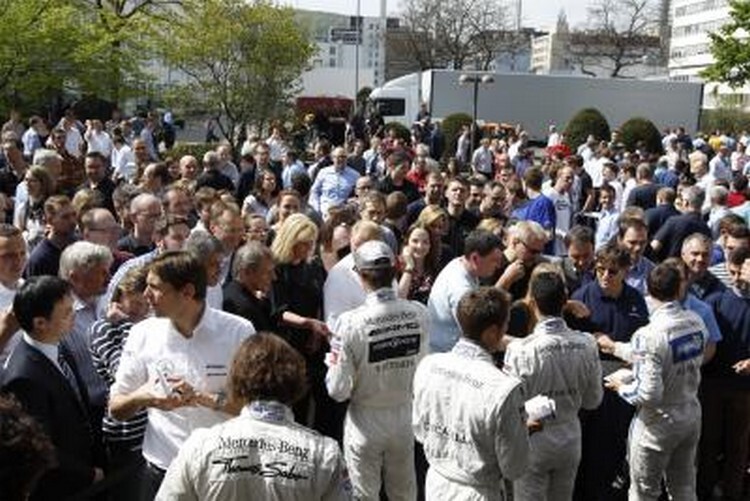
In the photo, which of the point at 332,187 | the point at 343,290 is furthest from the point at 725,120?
the point at 343,290

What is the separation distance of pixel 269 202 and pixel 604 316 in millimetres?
6001

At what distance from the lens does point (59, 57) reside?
26531 millimetres

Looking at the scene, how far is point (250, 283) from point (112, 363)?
1.29 meters

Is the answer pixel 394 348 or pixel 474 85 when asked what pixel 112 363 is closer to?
pixel 394 348

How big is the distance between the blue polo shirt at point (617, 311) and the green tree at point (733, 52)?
39.9 m

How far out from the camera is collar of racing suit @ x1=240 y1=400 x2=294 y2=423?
132 inches

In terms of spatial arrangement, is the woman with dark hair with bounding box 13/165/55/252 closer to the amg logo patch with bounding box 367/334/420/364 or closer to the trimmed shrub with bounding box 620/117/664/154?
the amg logo patch with bounding box 367/334/420/364

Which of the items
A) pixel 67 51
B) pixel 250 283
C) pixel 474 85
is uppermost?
pixel 67 51

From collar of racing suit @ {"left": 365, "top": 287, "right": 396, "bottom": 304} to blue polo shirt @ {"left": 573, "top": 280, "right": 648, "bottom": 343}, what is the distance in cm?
179

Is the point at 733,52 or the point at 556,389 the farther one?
the point at 733,52

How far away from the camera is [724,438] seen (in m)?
7.00

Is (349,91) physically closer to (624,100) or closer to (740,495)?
(624,100)

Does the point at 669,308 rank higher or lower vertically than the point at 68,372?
higher

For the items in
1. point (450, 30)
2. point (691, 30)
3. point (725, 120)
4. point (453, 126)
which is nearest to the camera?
point (453, 126)
